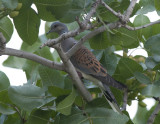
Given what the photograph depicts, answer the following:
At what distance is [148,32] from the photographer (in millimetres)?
2611

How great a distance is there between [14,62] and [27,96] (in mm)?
786

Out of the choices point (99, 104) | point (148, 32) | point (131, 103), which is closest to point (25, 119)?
point (99, 104)

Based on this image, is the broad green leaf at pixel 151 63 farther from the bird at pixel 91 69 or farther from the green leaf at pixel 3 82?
the green leaf at pixel 3 82

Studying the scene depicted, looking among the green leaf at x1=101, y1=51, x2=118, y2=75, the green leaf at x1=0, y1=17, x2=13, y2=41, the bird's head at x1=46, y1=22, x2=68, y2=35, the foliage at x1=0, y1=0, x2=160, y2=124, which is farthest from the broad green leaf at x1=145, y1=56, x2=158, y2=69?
the bird's head at x1=46, y1=22, x2=68, y2=35

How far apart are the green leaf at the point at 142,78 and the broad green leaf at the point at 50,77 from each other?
1.74 feet

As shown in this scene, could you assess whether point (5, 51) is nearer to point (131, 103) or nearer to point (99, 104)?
point (99, 104)

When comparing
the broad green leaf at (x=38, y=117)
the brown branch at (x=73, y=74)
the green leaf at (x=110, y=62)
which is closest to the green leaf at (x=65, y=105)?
the brown branch at (x=73, y=74)

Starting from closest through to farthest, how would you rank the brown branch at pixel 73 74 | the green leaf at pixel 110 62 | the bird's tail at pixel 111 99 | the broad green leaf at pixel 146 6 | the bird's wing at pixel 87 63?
1. the brown branch at pixel 73 74
2. the bird's tail at pixel 111 99
3. the broad green leaf at pixel 146 6
4. the green leaf at pixel 110 62
5. the bird's wing at pixel 87 63

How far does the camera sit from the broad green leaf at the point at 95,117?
81.8 inches

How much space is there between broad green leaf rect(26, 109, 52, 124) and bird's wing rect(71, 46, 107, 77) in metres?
0.84

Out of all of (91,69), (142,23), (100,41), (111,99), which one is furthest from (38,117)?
(142,23)

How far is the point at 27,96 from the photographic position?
6.72 ft

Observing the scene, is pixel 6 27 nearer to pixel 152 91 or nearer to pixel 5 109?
pixel 5 109

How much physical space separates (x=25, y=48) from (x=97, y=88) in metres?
0.74
